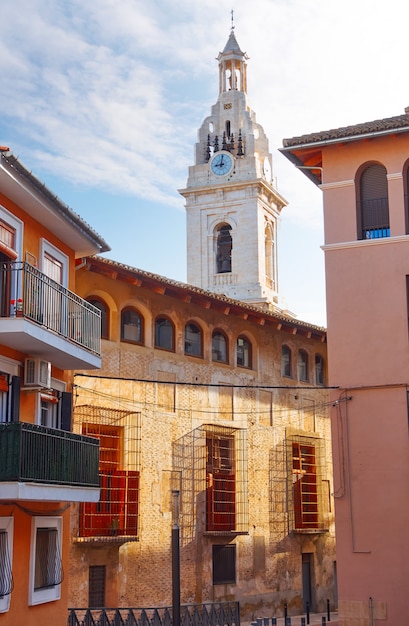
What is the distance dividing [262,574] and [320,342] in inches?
367

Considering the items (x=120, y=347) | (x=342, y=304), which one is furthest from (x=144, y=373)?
(x=342, y=304)

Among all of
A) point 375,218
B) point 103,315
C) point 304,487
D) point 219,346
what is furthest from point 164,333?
point 304,487

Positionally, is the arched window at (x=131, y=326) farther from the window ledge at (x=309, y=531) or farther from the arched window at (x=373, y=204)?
the window ledge at (x=309, y=531)

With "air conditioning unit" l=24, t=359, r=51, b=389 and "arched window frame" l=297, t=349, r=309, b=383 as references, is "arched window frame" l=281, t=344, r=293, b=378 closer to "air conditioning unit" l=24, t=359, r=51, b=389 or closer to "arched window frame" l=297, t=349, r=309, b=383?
"arched window frame" l=297, t=349, r=309, b=383

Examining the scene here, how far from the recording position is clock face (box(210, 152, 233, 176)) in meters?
60.7

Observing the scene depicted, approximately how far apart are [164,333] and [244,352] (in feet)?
14.2

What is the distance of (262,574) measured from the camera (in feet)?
106

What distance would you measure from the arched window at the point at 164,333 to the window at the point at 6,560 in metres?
11.9

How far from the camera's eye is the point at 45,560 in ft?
64.3

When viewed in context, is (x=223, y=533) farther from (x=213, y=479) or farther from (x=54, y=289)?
(x=54, y=289)

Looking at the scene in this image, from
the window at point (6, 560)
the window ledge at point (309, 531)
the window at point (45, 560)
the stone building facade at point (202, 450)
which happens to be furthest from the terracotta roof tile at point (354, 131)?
the window ledge at point (309, 531)

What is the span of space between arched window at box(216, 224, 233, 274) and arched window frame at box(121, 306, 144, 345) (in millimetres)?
32264

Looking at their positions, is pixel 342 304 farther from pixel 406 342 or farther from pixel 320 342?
pixel 320 342

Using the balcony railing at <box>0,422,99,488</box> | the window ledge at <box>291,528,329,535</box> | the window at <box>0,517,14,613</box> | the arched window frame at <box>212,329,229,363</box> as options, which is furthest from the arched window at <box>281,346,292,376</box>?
the window at <box>0,517,14,613</box>
